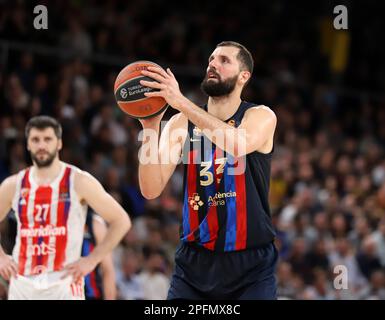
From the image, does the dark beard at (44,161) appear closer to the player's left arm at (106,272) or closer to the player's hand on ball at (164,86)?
the player's left arm at (106,272)

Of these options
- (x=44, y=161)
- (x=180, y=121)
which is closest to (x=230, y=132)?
(x=180, y=121)

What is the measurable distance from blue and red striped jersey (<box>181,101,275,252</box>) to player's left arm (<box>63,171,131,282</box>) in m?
1.20

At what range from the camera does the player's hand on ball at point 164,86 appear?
528cm

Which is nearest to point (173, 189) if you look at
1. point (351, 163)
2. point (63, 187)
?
point (351, 163)

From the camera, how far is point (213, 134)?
5328mm

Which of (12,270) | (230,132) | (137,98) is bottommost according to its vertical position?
(12,270)

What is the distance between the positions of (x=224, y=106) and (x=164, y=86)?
2.05 ft

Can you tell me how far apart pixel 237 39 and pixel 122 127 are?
14.1 feet

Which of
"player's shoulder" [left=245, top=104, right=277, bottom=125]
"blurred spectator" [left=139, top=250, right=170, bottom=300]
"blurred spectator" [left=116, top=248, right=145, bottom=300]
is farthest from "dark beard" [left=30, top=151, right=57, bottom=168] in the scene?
"blurred spectator" [left=139, top=250, right=170, bottom=300]

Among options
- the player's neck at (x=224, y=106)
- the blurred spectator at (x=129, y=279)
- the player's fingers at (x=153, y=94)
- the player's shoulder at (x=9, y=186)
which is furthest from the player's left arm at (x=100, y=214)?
the blurred spectator at (x=129, y=279)

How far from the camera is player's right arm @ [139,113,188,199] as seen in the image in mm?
5652

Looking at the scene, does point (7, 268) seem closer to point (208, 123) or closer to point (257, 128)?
point (208, 123)

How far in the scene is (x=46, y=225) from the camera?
6656 millimetres

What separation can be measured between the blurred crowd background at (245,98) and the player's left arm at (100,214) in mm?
1468
